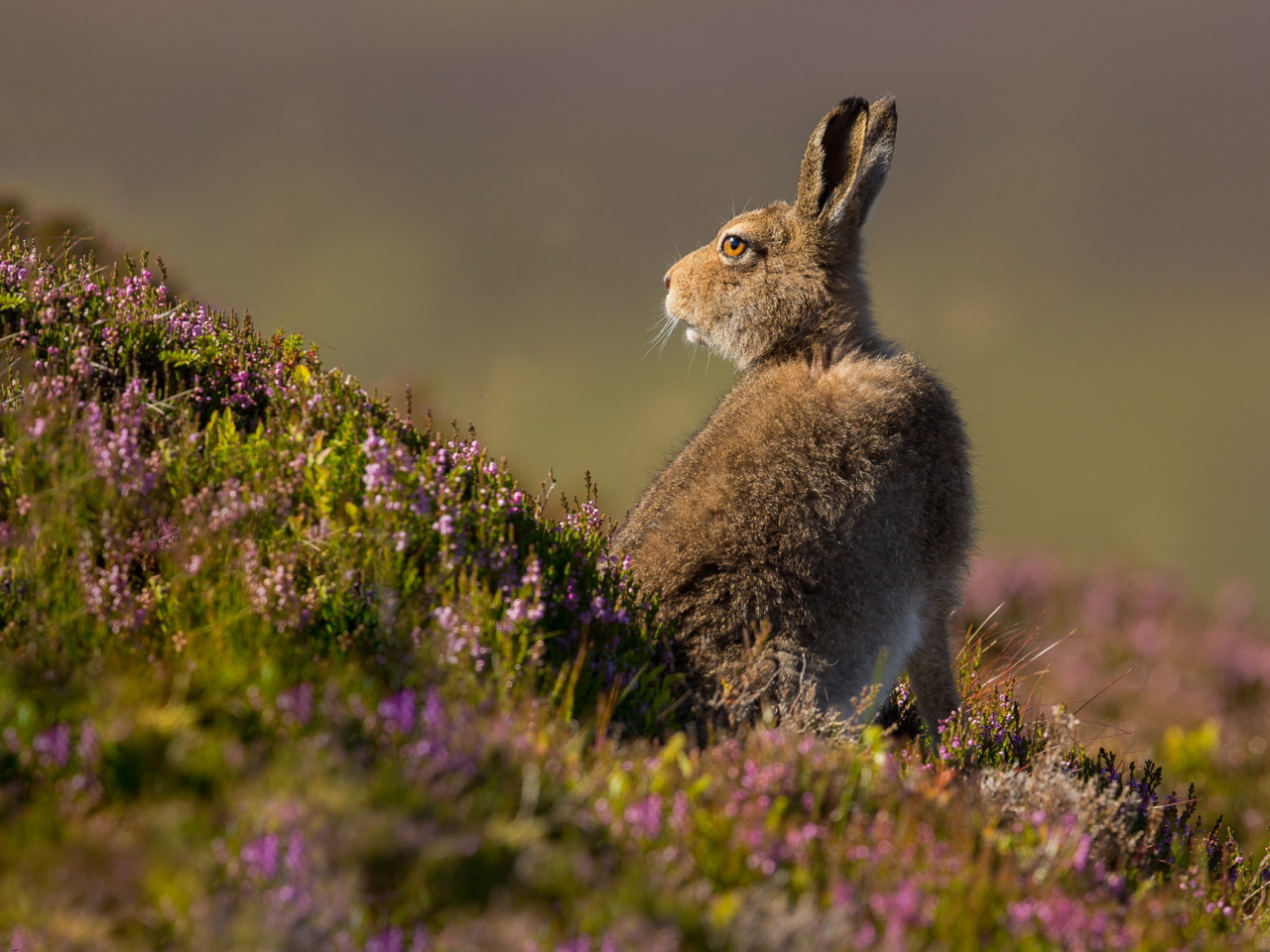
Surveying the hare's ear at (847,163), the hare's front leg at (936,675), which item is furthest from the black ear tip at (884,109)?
the hare's front leg at (936,675)

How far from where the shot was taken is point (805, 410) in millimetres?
6207

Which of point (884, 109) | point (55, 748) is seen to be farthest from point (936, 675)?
point (55, 748)

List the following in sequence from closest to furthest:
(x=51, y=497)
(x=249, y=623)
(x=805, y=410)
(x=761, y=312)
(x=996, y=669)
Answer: (x=249, y=623)
(x=51, y=497)
(x=805, y=410)
(x=761, y=312)
(x=996, y=669)

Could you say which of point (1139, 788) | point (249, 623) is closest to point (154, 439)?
point (249, 623)

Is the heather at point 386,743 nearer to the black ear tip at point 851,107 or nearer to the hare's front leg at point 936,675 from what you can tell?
the hare's front leg at point 936,675

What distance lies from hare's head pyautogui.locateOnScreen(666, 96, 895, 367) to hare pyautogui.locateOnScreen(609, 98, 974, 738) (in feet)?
0.05

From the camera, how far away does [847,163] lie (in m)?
7.30

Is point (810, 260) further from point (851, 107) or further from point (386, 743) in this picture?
point (386, 743)

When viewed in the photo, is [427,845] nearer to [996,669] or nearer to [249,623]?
[249,623]

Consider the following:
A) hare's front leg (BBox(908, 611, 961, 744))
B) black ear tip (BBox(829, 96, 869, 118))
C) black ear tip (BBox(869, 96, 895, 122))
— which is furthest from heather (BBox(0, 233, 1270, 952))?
black ear tip (BBox(869, 96, 895, 122))

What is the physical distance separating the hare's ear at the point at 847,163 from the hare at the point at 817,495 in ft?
0.04

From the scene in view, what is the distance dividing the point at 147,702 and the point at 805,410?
12.9 feet

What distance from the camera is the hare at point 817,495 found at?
5656mm

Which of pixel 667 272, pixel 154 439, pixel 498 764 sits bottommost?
pixel 498 764
